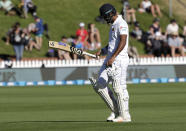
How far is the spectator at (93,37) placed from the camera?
29.5 metres

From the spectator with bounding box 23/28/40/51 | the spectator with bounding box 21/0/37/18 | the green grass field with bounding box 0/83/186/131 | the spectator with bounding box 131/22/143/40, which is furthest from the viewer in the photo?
the spectator with bounding box 131/22/143/40

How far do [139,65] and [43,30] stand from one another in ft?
19.3

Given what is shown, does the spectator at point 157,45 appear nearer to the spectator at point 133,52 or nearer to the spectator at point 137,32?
the spectator at point 137,32

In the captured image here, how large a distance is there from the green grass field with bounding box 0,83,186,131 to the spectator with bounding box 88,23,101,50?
9244 mm

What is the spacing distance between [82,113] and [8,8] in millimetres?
18181

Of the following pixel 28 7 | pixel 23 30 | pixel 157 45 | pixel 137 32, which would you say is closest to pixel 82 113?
pixel 23 30

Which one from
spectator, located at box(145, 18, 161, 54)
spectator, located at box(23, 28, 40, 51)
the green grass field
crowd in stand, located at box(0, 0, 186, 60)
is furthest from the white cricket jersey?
spectator, located at box(145, 18, 161, 54)

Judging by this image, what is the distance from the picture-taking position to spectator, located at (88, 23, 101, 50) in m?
29.5

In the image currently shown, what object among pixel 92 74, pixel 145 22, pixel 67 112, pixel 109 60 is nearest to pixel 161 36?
pixel 145 22

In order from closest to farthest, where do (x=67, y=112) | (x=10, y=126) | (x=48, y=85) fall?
1. (x=10, y=126)
2. (x=67, y=112)
3. (x=48, y=85)

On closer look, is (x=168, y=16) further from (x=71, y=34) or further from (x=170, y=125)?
(x=170, y=125)

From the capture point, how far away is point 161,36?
102 ft

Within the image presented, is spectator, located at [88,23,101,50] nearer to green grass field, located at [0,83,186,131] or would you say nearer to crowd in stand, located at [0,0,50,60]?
crowd in stand, located at [0,0,50,60]

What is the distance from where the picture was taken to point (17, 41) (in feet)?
91.8
